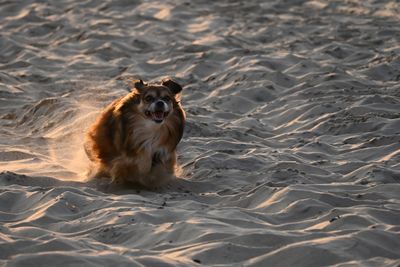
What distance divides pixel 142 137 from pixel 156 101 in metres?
0.50

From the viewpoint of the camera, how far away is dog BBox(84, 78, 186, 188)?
9930 mm

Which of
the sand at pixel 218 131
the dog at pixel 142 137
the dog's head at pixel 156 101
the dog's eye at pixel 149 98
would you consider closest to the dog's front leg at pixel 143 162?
the dog at pixel 142 137

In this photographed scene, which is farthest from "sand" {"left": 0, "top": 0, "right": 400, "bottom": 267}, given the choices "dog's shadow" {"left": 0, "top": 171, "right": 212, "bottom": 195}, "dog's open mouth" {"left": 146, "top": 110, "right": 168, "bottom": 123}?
"dog's open mouth" {"left": 146, "top": 110, "right": 168, "bottom": 123}

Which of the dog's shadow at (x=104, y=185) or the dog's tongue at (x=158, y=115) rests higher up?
the dog's tongue at (x=158, y=115)

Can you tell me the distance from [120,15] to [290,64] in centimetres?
514

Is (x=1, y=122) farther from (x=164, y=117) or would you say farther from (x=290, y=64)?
(x=290, y=64)

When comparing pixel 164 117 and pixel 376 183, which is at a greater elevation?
pixel 164 117

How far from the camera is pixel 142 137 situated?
10.0 m

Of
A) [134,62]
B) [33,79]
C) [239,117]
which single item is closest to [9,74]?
[33,79]

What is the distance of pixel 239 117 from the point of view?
12812 millimetres

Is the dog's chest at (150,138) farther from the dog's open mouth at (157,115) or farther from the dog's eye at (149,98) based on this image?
the dog's eye at (149,98)

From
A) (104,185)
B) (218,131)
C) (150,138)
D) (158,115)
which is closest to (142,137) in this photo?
Result: (150,138)

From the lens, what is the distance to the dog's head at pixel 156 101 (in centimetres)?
976

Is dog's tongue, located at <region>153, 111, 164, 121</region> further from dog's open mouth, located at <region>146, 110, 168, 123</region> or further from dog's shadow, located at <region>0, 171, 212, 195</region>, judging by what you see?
dog's shadow, located at <region>0, 171, 212, 195</region>
